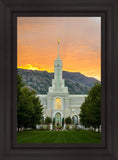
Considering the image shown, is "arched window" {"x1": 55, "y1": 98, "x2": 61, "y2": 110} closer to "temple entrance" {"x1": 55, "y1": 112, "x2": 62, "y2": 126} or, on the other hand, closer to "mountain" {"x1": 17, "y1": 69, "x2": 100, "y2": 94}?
"temple entrance" {"x1": 55, "y1": 112, "x2": 62, "y2": 126}

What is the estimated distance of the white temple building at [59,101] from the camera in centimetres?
3812

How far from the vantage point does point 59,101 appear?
39.3 metres

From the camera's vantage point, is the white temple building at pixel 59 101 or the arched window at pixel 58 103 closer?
the white temple building at pixel 59 101

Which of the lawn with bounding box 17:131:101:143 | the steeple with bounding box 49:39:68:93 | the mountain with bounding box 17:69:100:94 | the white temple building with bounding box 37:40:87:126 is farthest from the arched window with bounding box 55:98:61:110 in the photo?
the lawn with bounding box 17:131:101:143

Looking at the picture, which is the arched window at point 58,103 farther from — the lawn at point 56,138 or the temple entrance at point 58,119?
the lawn at point 56,138

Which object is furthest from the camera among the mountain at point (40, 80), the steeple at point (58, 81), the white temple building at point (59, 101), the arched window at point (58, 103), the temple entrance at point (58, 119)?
the steeple at point (58, 81)

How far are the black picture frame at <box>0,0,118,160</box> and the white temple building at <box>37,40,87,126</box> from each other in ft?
117
